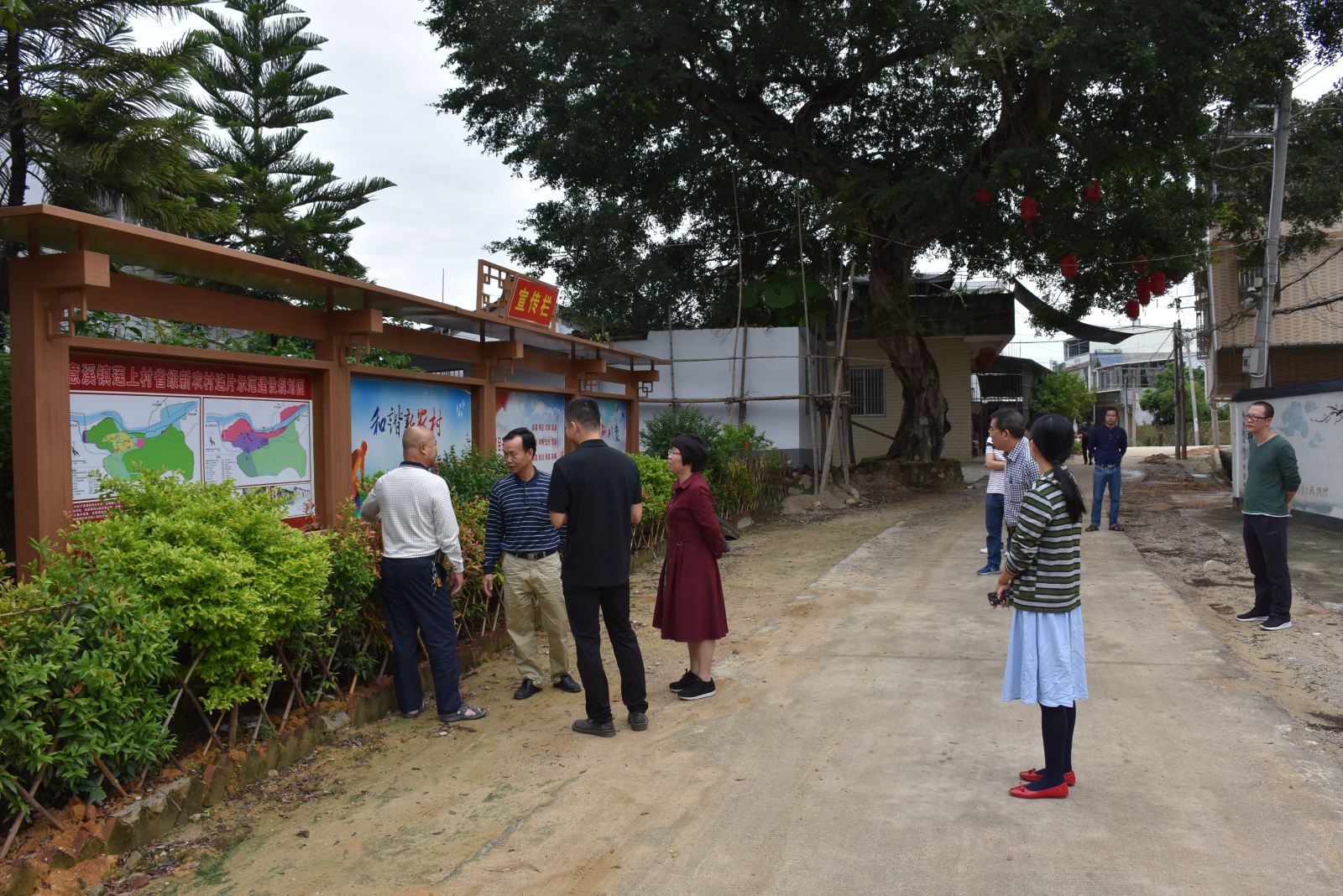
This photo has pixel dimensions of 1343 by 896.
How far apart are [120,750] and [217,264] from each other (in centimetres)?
304

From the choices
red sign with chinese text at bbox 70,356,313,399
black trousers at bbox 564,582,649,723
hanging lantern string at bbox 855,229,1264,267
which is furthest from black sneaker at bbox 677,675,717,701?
hanging lantern string at bbox 855,229,1264,267

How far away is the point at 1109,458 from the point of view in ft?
37.7

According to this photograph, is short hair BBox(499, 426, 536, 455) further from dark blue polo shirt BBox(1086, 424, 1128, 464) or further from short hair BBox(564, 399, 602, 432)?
dark blue polo shirt BBox(1086, 424, 1128, 464)

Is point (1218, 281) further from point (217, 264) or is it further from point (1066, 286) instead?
point (217, 264)

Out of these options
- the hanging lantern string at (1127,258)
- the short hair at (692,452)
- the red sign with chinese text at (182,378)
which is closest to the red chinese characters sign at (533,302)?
the red sign with chinese text at (182,378)

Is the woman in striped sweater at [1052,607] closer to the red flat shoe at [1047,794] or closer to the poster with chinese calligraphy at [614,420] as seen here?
the red flat shoe at [1047,794]

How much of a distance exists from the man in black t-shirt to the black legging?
197cm

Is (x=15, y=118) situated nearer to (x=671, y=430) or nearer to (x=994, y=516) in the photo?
(x=671, y=430)

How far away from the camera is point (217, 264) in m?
5.54

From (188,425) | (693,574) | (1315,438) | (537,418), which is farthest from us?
(1315,438)

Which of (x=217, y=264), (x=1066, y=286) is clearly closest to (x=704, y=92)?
(x=1066, y=286)

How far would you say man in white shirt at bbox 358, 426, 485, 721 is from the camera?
493cm

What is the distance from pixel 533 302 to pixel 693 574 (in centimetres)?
475

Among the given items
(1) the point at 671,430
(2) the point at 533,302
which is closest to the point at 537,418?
(2) the point at 533,302
